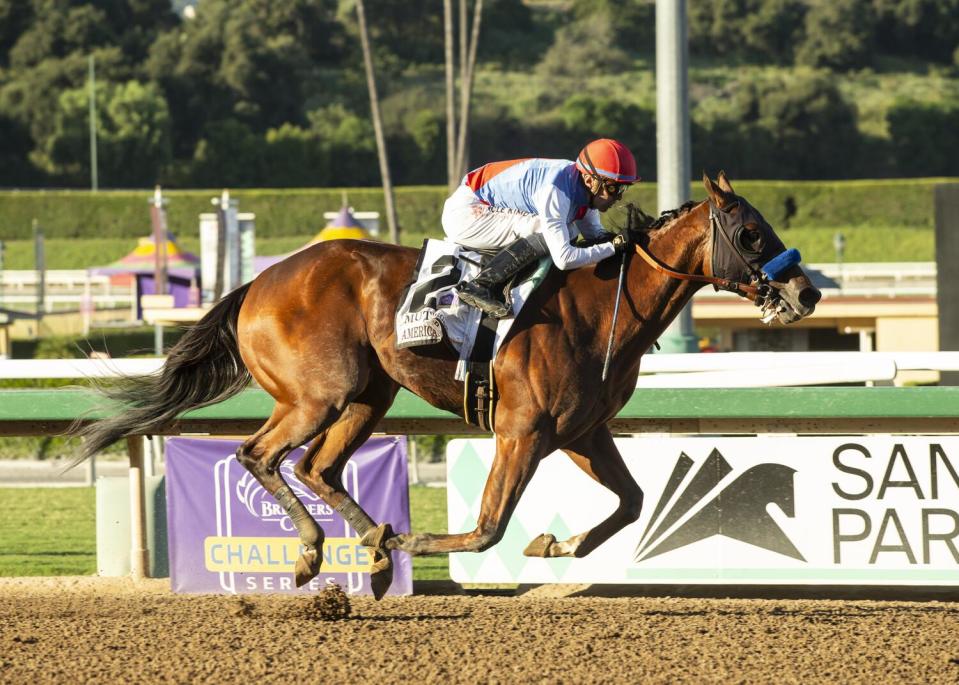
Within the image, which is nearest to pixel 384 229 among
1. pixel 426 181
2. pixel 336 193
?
pixel 336 193

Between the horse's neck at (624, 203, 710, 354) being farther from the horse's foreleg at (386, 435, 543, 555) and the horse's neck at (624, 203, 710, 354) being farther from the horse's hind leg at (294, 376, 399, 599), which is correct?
the horse's hind leg at (294, 376, 399, 599)

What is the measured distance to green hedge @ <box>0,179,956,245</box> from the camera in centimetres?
4438

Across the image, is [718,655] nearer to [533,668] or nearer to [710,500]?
[533,668]

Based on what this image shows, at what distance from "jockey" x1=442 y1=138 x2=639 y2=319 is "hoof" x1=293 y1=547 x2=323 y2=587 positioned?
115 cm

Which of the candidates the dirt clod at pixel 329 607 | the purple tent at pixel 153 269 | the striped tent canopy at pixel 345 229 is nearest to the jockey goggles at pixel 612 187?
the dirt clod at pixel 329 607

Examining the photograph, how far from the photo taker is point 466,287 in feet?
16.6

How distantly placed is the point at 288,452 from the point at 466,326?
857 mm

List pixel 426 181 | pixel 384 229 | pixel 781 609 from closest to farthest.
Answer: pixel 781 609, pixel 384 229, pixel 426 181

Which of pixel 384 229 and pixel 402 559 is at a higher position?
pixel 384 229

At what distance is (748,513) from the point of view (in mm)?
6141

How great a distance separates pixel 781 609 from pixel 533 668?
68.9 inches

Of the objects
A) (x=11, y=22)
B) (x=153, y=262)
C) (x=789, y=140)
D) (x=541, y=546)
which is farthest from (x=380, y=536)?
(x=11, y=22)

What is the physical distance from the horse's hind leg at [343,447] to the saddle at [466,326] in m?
0.41

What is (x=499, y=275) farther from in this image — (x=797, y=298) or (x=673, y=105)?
(x=673, y=105)
